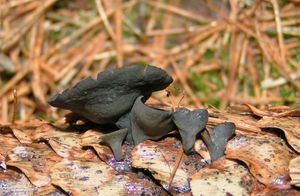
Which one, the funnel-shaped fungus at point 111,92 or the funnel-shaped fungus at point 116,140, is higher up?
the funnel-shaped fungus at point 111,92

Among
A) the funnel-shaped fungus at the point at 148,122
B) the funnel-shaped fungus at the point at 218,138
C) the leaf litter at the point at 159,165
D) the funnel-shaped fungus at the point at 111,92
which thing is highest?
the funnel-shaped fungus at the point at 111,92

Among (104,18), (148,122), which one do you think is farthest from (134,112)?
(104,18)

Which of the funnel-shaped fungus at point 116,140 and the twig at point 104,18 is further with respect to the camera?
the twig at point 104,18

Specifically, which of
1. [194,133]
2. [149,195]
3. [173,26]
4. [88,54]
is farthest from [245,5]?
[149,195]

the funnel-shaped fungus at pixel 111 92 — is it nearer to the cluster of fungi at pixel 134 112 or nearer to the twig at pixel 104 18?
the cluster of fungi at pixel 134 112

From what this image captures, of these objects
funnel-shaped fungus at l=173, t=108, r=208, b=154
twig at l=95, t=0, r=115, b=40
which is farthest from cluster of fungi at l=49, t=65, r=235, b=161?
twig at l=95, t=0, r=115, b=40

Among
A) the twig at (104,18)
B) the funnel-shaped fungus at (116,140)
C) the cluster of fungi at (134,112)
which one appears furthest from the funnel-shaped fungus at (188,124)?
the twig at (104,18)
